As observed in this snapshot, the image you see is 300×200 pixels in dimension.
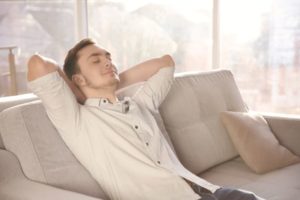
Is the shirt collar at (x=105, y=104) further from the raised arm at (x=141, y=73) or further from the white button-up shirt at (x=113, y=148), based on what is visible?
the raised arm at (x=141, y=73)

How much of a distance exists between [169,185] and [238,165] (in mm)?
819

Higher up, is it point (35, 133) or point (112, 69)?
point (112, 69)

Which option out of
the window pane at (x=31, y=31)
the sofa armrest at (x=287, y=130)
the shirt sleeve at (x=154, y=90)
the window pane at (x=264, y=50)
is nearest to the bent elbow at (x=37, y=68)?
the shirt sleeve at (x=154, y=90)

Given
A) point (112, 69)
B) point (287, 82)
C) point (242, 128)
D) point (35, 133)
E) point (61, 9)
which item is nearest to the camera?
point (35, 133)

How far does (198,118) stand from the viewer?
227cm

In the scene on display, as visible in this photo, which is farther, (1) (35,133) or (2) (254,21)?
(2) (254,21)

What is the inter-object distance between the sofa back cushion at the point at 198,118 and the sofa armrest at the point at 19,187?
2.80ft

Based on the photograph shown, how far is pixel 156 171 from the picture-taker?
5.22 feet

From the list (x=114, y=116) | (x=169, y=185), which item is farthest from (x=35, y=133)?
(x=169, y=185)

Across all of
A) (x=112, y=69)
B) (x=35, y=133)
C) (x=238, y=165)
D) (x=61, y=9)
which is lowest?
(x=238, y=165)

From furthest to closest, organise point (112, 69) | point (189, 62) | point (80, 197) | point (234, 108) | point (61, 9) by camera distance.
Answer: point (61, 9)
point (189, 62)
point (234, 108)
point (112, 69)
point (80, 197)

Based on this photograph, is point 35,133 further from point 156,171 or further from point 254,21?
point 254,21

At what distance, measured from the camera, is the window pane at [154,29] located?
4078 millimetres

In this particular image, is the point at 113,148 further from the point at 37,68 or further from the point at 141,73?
the point at 141,73
